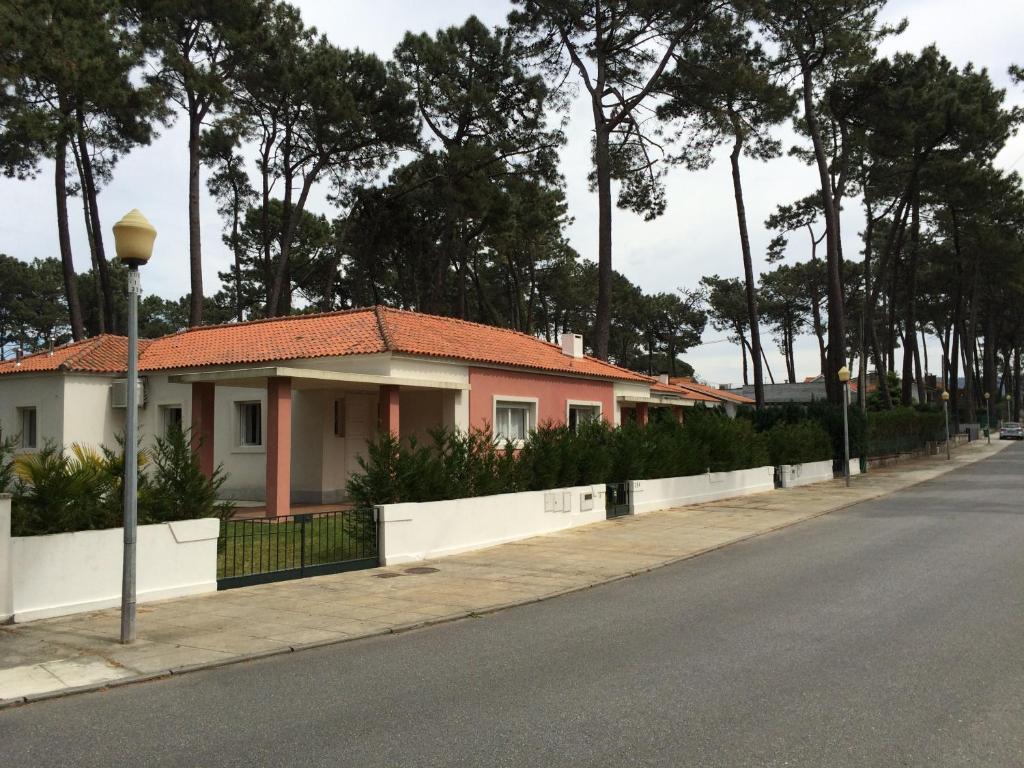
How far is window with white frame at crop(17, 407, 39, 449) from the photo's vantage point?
21.9m

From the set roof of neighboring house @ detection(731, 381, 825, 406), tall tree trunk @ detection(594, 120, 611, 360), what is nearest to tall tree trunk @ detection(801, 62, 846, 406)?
tall tree trunk @ detection(594, 120, 611, 360)

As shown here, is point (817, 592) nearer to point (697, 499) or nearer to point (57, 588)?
point (57, 588)

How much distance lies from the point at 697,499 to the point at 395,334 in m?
8.72

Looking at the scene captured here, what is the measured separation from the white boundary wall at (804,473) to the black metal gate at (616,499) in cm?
993

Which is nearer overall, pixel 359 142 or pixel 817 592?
pixel 817 592

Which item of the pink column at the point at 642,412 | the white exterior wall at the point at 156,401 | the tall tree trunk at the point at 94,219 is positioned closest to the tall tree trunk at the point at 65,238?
the tall tree trunk at the point at 94,219

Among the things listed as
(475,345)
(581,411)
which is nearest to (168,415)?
(475,345)

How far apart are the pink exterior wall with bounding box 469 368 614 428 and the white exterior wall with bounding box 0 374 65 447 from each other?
32.1 ft

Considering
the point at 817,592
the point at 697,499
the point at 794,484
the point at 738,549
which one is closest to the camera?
the point at 817,592

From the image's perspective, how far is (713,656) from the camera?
6.78 meters

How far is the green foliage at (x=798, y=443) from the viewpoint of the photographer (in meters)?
27.2

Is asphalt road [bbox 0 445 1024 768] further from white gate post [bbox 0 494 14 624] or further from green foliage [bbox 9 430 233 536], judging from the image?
green foliage [bbox 9 430 233 536]

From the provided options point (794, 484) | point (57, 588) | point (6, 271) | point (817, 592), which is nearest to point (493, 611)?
point (817, 592)

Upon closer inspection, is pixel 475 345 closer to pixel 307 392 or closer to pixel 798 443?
pixel 307 392
